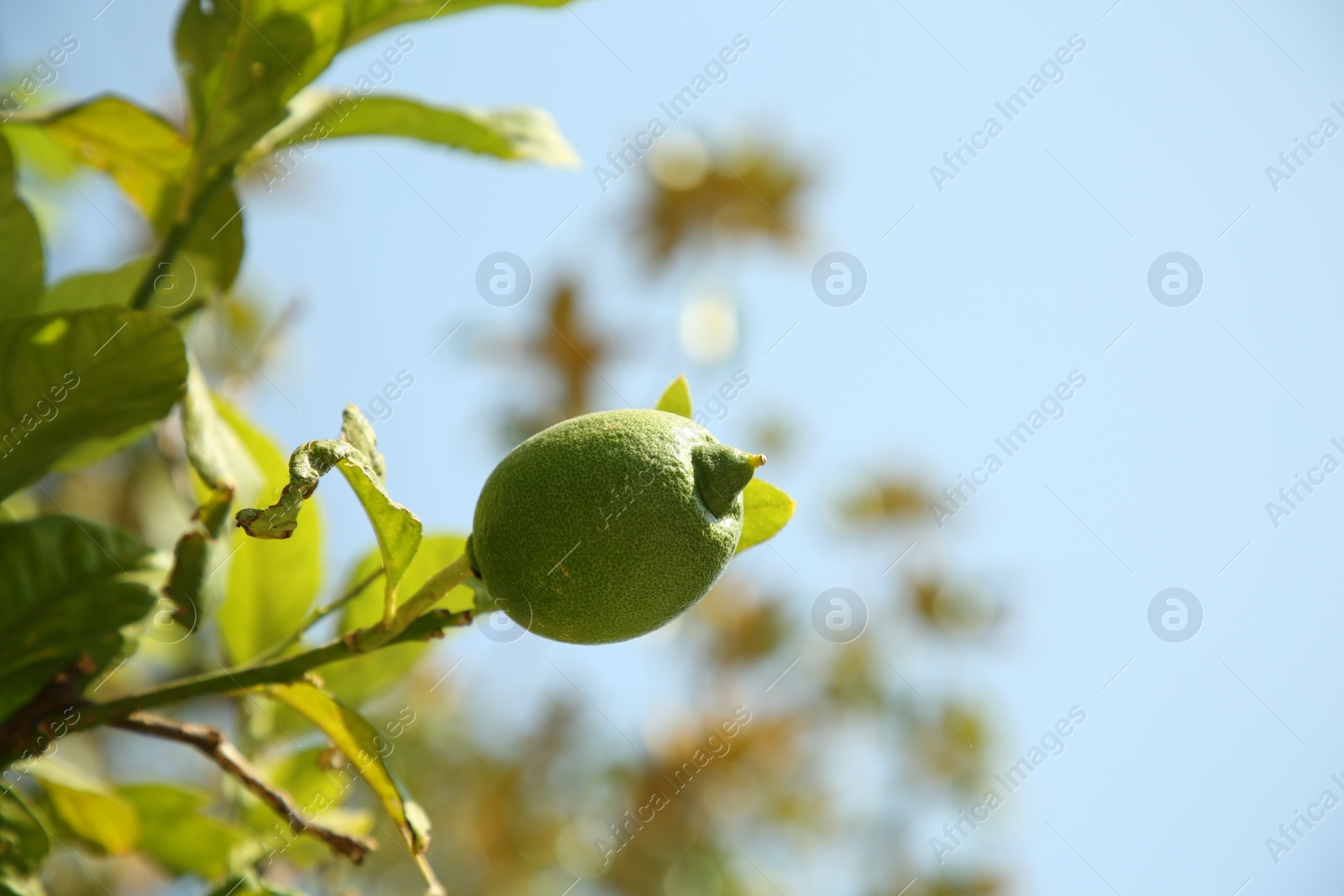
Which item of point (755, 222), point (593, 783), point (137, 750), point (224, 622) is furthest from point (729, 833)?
point (224, 622)

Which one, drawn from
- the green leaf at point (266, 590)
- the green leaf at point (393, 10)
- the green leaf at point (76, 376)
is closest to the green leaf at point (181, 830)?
the green leaf at point (266, 590)

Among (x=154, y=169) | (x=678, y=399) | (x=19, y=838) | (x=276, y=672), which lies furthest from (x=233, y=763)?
(x=154, y=169)

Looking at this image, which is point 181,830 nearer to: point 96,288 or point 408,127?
point 96,288

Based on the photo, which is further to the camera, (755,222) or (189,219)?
(755,222)

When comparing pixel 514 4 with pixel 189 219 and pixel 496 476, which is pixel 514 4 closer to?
pixel 189 219

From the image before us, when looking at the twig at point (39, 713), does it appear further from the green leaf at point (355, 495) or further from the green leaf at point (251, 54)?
the green leaf at point (251, 54)

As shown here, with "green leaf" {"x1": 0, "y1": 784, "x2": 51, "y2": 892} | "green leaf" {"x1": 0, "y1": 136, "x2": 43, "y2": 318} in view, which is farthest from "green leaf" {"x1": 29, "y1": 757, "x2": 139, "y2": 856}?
"green leaf" {"x1": 0, "y1": 136, "x2": 43, "y2": 318}
